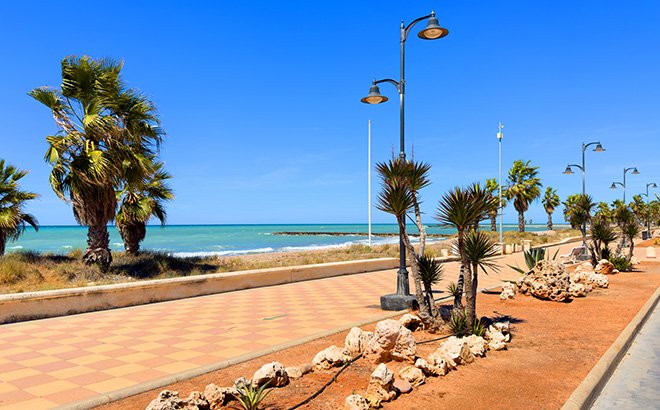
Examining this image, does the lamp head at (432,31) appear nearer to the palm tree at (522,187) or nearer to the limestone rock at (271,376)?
the limestone rock at (271,376)

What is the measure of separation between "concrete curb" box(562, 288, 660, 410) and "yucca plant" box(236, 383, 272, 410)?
116 inches

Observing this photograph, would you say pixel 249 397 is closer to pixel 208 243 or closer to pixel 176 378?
pixel 176 378

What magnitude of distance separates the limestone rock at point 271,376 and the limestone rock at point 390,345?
1.43 meters

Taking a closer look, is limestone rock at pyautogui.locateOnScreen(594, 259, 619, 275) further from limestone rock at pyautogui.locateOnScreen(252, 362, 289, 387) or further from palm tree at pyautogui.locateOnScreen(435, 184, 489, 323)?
limestone rock at pyautogui.locateOnScreen(252, 362, 289, 387)

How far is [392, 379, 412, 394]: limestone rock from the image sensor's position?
4.72 m

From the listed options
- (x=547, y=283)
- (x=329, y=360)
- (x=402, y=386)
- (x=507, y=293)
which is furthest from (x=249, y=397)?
(x=547, y=283)

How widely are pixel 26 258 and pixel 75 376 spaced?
10.4 m

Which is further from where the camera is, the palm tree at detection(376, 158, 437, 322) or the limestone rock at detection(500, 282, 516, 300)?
the limestone rock at detection(500, 282, 516, 300)

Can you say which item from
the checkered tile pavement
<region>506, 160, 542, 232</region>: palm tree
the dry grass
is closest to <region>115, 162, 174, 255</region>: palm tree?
the dry grass

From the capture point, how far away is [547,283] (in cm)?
1107

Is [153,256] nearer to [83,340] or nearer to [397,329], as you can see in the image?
[83,340]

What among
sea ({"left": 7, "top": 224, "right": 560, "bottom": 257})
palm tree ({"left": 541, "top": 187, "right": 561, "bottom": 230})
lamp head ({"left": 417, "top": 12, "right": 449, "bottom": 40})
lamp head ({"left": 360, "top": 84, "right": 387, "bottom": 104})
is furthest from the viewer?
palm tree ({"left": 541, "top": 187, "right": 561, "bottom": 230})

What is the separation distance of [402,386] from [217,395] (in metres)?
1.95

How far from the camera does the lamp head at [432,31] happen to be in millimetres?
9352
